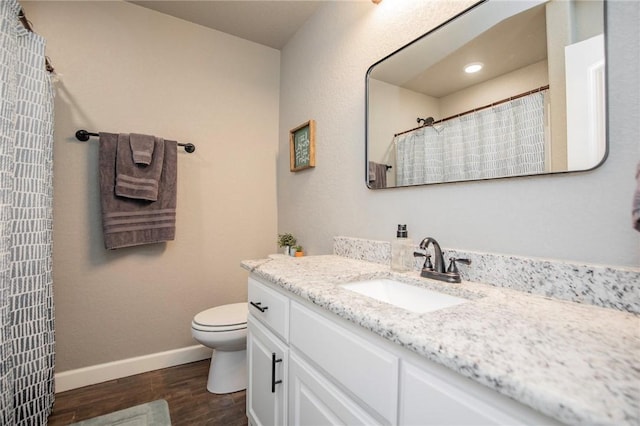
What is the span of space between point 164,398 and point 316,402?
51.6 inches

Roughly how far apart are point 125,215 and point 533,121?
2.11m

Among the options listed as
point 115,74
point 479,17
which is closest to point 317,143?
point 479,17

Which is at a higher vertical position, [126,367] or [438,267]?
[438,267]

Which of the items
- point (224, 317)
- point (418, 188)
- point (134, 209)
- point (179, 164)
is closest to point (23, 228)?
point (134, 209)

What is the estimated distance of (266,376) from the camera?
114cm

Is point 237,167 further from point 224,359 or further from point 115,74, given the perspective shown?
point 224,359

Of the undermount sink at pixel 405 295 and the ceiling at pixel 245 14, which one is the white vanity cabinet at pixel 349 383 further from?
the ceiling at pixel 245 14

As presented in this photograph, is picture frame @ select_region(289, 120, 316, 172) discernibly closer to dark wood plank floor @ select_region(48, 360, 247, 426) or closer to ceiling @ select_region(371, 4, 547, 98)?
ceiling @ select_region(371, 4, 547, 98)

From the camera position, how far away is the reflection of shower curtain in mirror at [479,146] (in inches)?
34.7

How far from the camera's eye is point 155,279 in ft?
6.57

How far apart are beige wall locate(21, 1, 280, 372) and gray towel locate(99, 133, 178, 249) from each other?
0.12m

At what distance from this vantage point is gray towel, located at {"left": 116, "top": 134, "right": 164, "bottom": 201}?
1.80 m

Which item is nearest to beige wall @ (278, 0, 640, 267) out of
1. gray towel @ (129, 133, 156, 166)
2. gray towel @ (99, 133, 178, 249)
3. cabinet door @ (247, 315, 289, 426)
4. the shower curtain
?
cabinet door @ (247, 315, 289, 426)

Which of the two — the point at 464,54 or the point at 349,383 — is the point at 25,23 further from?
the point at 349,383
